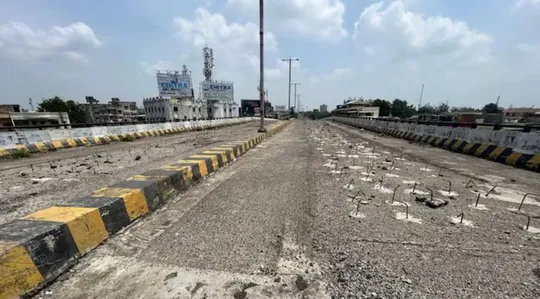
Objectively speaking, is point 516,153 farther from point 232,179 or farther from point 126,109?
point 126,109

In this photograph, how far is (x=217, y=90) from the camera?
149ft

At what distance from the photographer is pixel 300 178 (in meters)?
4.92

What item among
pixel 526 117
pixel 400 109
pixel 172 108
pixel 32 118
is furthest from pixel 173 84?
pixel 400 109

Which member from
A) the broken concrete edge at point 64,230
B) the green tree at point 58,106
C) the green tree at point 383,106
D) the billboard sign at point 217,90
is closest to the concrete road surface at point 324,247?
the broken concrete edge at point 64,230

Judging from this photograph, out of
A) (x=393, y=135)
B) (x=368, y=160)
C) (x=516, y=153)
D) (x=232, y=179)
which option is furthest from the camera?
(x=393, y=135)

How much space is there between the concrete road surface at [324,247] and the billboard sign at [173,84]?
132ft

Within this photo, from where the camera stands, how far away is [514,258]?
218 cm

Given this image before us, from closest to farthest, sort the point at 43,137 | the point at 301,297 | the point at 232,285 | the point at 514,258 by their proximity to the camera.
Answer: the point at 301,297 → the point at 232,285 → the point at 514,258 → the point at 43,137

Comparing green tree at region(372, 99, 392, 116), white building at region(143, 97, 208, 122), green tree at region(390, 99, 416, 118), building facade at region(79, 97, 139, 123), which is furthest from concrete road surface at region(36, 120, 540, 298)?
green tree at region(390, 99, 416, 118)

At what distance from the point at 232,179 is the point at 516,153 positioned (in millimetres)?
7874

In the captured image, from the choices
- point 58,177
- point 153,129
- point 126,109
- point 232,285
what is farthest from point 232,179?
point 126,109

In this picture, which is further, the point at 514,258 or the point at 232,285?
the point at 514,258

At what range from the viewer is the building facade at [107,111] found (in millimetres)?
89613

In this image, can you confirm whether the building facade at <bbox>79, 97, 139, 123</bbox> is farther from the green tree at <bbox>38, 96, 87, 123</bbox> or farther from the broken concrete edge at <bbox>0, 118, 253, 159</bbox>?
the broken concrete edge at <bbox>0, 118, 253, 159</bbox>
